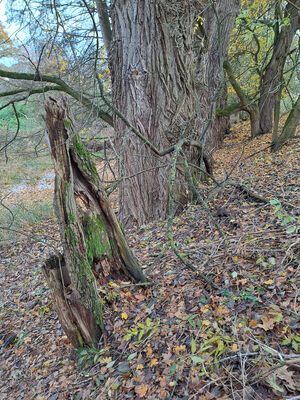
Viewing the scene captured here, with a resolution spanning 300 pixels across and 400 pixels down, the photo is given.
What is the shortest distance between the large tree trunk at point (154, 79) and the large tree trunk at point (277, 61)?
2.43 metres

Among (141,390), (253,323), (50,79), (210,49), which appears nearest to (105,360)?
(141,390)

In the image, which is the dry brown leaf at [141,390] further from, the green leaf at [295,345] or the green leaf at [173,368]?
the green leaf at [295,345]

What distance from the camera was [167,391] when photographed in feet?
5.43

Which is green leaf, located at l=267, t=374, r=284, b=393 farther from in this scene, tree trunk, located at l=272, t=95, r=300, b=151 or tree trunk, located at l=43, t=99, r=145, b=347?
tree trunk, located at l=272, t=95, r=300, b=151

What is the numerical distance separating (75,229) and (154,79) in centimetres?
307

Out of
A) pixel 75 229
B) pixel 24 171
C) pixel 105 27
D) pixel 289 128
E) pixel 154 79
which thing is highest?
pixel 105 27

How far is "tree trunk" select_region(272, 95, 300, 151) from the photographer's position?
5420 mm

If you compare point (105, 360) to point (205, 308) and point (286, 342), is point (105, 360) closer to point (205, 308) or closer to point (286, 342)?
point (205, 308)

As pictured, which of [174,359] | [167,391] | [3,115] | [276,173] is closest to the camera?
A: [167,391]

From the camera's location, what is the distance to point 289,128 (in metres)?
5.60

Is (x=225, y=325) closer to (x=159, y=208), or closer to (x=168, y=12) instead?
(x=159, y=208)

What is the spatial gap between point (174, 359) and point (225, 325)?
48cm

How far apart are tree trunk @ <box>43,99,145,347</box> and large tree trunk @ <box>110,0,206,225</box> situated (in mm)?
1607

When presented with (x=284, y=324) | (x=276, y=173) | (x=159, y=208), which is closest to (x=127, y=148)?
(x=159, y=208)
